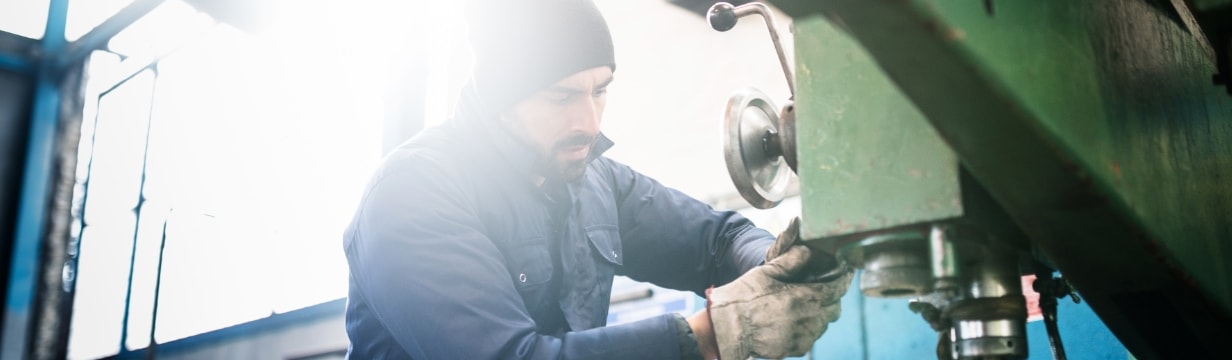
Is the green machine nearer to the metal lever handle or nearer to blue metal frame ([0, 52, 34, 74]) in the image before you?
the metal lever handle

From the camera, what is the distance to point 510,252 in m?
1.59

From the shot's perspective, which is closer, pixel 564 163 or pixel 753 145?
pixel 753 145

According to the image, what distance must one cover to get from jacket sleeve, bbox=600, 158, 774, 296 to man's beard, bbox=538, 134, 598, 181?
171 mm

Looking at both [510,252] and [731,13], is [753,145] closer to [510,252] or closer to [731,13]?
[731,13]

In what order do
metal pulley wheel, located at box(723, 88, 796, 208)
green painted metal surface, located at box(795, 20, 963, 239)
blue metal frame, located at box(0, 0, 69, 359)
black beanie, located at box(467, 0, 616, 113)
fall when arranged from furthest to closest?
blue metal frame, located at box(0, 0, 69, 359) → black beanie, located at box(467, 0, 616, 113) → metal pulley wheel, located at box(723, 88, 796, 208) → green painted metal surface, located at box(795, 20, 963, 239)

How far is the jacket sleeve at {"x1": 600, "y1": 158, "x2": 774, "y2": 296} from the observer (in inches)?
66.8

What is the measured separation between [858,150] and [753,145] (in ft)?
0.91

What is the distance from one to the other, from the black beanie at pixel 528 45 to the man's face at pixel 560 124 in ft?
0.06

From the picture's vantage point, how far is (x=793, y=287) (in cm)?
117

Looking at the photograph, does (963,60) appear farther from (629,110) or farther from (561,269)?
(629,110)

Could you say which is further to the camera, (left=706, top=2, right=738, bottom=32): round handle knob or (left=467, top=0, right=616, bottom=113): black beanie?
(left=467, top=0, right=616, bottom=113): black beanie

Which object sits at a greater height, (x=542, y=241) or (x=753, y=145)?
(x=753, y=145)

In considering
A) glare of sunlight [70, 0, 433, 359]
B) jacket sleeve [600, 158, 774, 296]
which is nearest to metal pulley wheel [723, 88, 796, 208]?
jacket sleeve [600, 158, 774, 296]

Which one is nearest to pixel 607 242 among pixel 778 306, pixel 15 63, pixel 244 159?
pixel 778 306
